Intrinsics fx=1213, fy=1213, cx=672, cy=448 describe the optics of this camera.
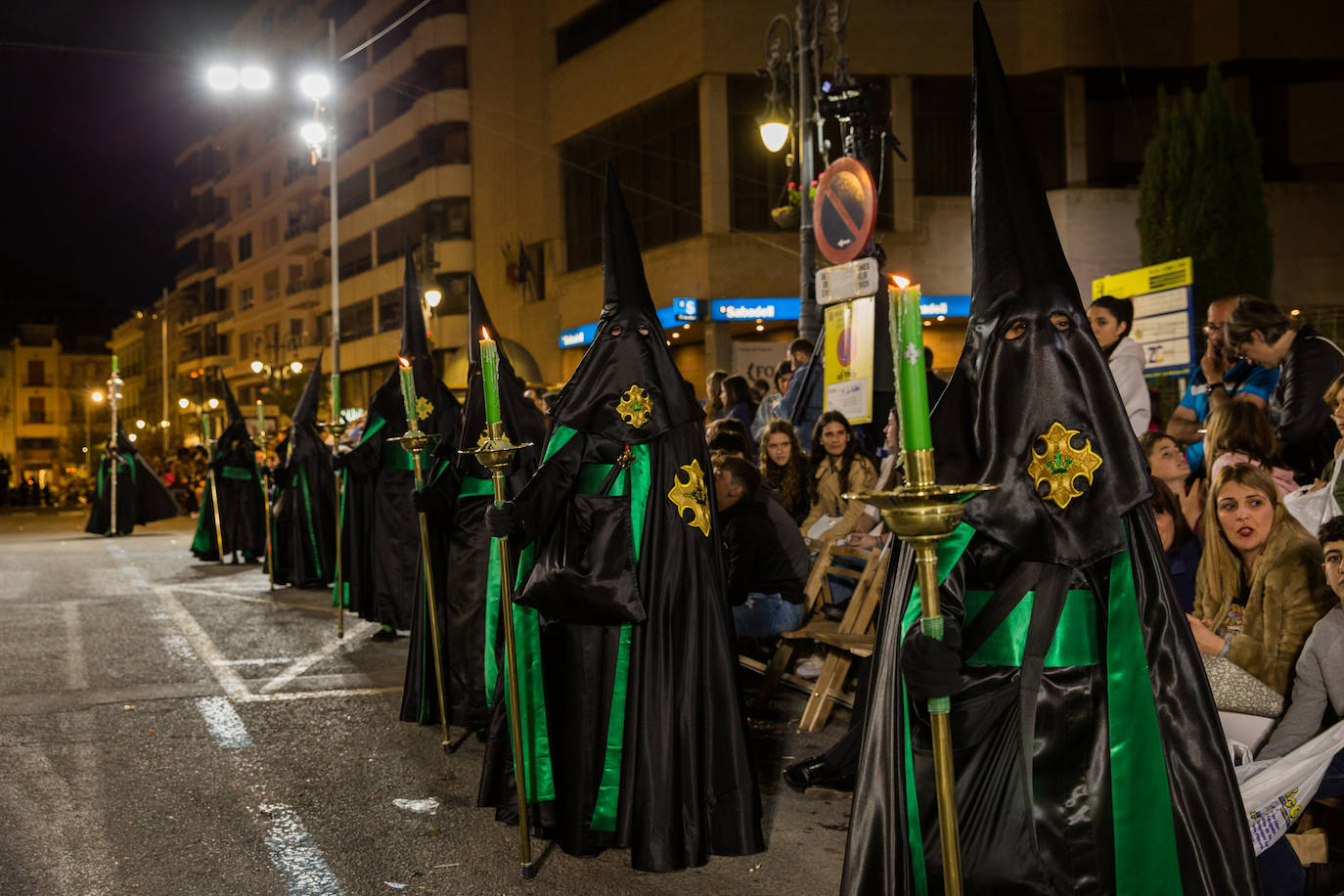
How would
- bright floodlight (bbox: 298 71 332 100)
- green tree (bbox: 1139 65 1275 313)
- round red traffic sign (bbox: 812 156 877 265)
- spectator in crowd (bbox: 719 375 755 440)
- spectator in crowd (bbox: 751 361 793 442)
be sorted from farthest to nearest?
1. bright floodlight (bbox: 298 71 332 100)
2. green tree (bbox: 1139 65 1275 313)
3. spectator in crowd (bbox: 751 361 793 442)
4. spectator in crowd (bbox: 719 375 755 440)
5. round red traffic sign (bbox: 812 156 877 265)

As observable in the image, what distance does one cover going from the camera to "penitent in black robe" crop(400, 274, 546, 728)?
688 centimetres

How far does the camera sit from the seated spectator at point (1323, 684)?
399cm

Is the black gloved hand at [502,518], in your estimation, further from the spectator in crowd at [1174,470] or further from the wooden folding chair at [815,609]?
the spectator in crowd at [1174,470]

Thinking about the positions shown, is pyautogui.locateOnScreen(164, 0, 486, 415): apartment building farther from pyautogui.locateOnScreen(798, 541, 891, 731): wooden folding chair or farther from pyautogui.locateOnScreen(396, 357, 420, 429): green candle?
pyautogui.locateOnScreen(798, 541, 891, 731): wooden folding chair

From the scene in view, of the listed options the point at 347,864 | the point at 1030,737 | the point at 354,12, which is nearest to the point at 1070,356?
the point at 1030,737

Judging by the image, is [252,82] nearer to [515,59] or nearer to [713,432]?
[713,432]

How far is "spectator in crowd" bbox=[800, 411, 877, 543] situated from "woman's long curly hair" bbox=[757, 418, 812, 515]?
0.07 metres

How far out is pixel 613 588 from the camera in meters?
4.78

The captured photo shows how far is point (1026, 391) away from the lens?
304cm

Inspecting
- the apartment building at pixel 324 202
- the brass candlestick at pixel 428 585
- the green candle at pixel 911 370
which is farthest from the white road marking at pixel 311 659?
the apartment building at pixel 324 202

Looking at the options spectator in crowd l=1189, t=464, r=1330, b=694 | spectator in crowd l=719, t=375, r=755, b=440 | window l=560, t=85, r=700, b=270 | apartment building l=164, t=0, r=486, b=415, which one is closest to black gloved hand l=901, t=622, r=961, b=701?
spectator in crowd l=1189, t=464, r=1330, b=694

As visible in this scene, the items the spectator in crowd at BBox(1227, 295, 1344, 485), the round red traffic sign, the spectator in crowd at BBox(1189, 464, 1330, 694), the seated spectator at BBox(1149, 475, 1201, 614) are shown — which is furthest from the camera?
the round red traffic sign

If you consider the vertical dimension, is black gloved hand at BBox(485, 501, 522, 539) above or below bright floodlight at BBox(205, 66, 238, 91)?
below

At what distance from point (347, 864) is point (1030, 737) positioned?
2973 millimetres
